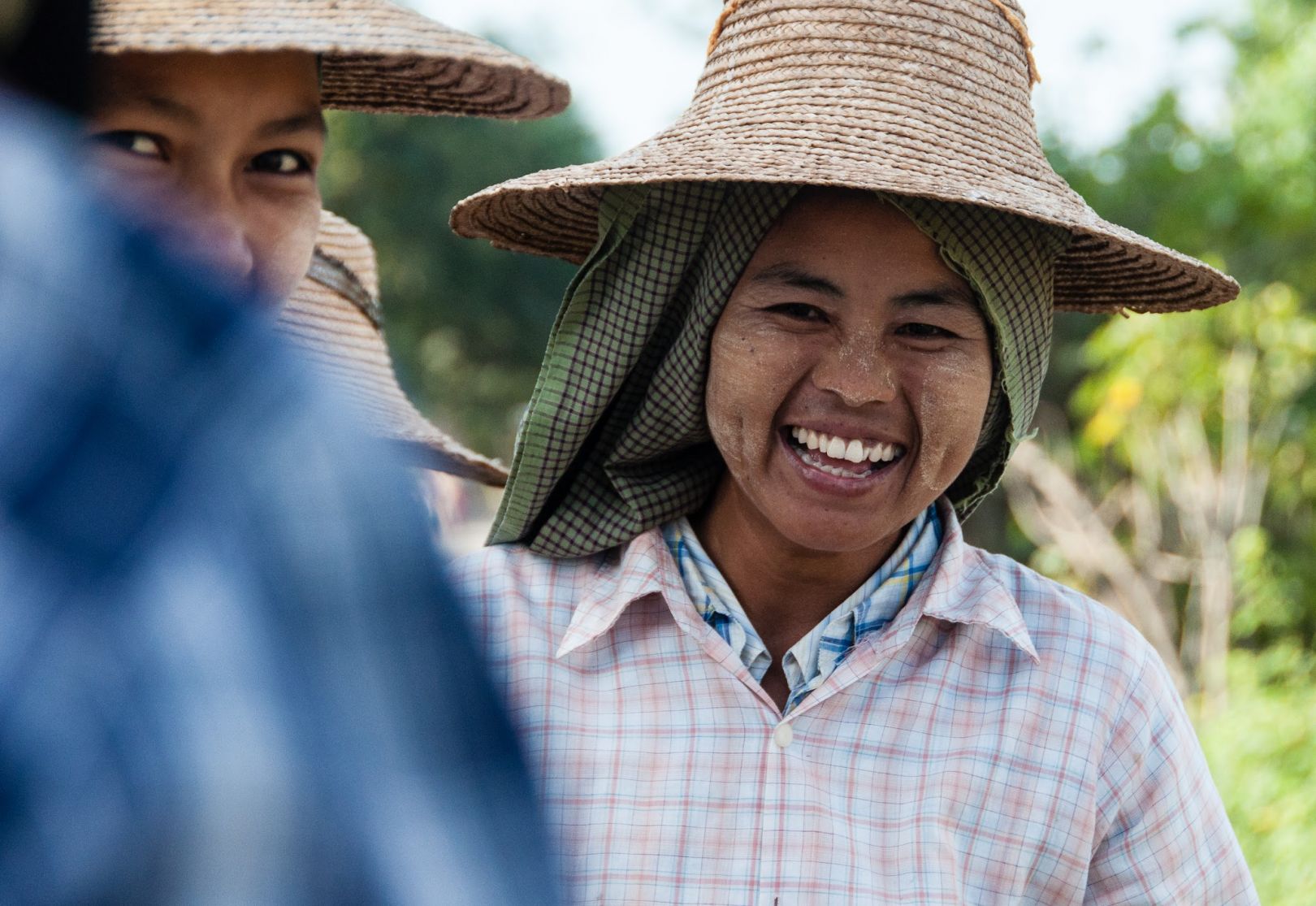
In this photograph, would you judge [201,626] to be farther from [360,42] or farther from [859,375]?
[859,375]

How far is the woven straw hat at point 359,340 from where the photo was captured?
2596 mm

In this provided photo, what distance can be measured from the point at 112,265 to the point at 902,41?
1737 mm

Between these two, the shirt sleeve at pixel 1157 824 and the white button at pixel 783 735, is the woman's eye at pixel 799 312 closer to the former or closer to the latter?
the white button at pixel 783 735

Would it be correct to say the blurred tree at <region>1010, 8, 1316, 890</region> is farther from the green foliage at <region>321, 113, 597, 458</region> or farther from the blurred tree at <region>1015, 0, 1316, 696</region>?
the green foliage at <region>321, 113, 597, 458</region>

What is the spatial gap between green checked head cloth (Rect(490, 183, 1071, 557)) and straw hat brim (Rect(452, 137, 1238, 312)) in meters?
0.09

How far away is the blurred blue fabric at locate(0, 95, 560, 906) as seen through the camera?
0.60 metres

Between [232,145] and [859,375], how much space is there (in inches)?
36.1

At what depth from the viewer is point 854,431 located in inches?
82.4

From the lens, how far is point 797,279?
212 centimetres

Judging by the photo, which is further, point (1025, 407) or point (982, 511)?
point (982, 511)

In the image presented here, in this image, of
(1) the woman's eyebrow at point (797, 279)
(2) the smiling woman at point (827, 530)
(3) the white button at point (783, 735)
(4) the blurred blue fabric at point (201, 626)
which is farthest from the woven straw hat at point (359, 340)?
(4) the blurred blue fabric at point (201, 626)

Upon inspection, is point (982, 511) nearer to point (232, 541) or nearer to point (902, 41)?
point (902, 41)

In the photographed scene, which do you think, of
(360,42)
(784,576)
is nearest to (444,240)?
(784,576)

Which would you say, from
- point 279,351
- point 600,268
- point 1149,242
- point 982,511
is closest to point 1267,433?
point 982,511
